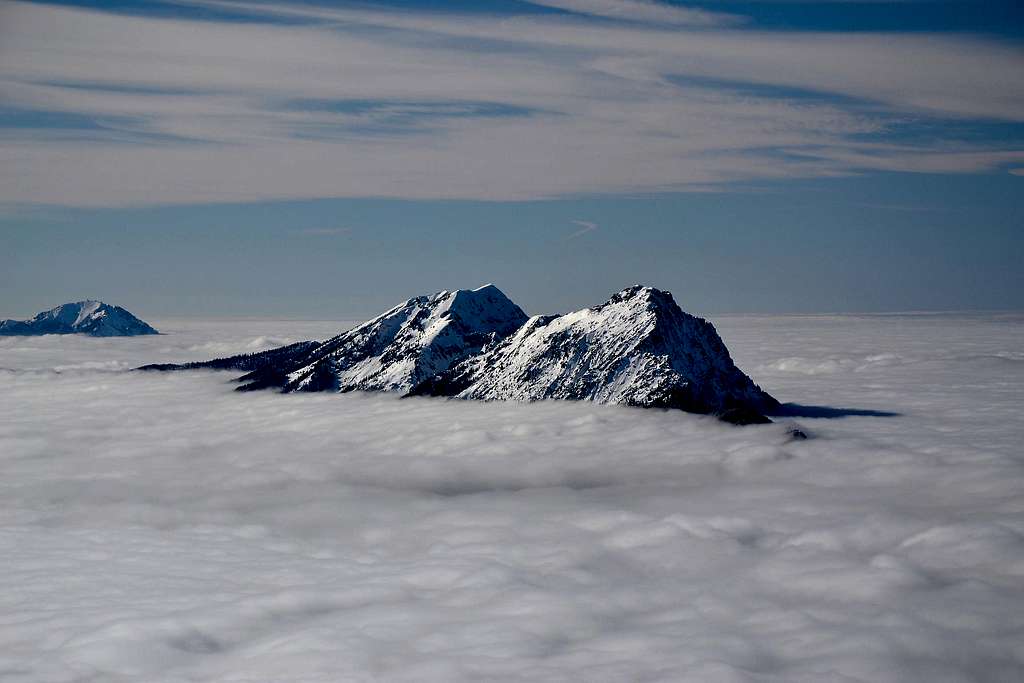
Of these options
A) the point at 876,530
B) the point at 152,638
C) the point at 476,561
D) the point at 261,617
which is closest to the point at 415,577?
the point at 476,561

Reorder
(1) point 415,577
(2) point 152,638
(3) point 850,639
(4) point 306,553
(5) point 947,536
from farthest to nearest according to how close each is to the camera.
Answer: (4) point 306,553 → (5) point 947,536 → (1) point 415,577 → (2) point 152,638 → (3) point 850,639

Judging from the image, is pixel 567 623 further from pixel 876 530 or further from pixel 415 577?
pixel 876 530

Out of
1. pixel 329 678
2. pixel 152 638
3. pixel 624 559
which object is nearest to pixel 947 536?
pixel 624 559

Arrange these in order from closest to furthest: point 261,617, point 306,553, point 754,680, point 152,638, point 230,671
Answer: point 754,680 < point 230,671 < point 152,638 < point 261,617 < point 306,553

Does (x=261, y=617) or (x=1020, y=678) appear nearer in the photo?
(x=1020, y=678)

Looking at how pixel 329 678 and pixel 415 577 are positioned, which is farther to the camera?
pixel 415 577

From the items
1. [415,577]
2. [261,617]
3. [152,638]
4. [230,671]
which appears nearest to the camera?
[230,671]

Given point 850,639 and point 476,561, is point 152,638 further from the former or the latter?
point 850,639

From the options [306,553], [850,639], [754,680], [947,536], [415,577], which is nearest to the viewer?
[754,680]
